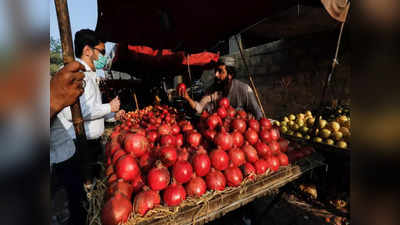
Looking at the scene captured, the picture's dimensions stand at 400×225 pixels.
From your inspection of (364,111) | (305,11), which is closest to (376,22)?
(364,111)

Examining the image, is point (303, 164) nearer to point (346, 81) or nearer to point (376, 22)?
point (376, 22)

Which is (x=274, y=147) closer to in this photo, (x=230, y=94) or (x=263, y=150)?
(x=263, y=150)

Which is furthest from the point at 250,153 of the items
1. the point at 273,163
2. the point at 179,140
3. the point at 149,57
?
the point at 149,57

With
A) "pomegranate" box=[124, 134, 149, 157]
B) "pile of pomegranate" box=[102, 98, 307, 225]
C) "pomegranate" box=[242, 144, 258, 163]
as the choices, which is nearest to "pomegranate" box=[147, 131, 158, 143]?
"pile of pomegranate" box=[102, 98, 307, 225]

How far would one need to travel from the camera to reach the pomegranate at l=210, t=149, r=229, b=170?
1.52 m

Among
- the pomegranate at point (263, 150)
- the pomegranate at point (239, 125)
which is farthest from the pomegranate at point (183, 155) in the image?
the pomegranate at point (263, 150)

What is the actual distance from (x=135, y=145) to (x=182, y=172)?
1.73 feet

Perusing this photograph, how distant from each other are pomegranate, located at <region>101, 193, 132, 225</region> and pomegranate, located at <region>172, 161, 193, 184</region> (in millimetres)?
393

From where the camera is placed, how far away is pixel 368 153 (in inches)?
13.7

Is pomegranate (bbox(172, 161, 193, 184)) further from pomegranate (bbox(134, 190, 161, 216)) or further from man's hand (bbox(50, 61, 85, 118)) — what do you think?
man's hand (bbox(50, 61, 85, 118))

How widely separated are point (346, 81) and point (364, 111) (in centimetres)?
569

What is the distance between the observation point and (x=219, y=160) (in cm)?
152

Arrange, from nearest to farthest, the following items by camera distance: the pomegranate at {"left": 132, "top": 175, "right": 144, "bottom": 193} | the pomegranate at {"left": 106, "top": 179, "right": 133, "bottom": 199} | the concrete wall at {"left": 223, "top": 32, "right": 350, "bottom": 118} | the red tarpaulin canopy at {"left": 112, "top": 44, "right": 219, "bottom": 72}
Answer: the pomegranate at {"left": 106, "top": 179, "right": 133, "bottom": 199} → the pomegranate at {"left": 132, "top": 175, "right": 144, "bottom": 193} → the red tarpaulin canopy at {"left": 112, "top": 44, "right": 219, "bottom": 72} → the concrete wall at {"left": 223, "top": 32, "right": 350, "bottom": 118}

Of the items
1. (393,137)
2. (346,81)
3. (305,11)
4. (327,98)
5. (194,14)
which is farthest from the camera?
(327,98)
